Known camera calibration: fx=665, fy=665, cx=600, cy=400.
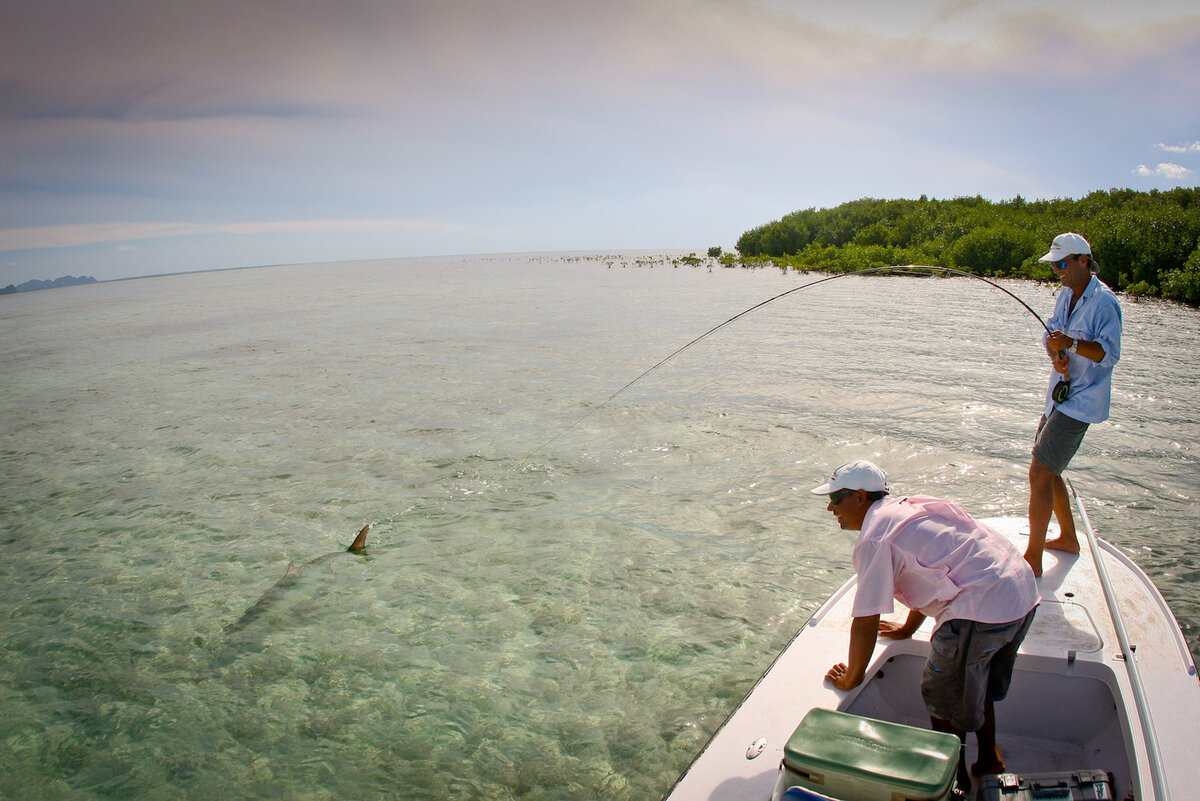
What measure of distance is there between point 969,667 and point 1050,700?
0.76 m

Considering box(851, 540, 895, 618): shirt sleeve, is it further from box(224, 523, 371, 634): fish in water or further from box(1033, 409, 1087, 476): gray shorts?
box(224, 523, 371, 634): fish in water

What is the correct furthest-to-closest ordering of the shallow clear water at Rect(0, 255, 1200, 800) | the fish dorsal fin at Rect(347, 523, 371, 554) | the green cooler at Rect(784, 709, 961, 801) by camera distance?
the fish dorsal fin at Rect(347, 523, 371, 554) → the shallow clear water at Rect(0, 255, 1200, 800) → the green cooler at Rect(784, 709, 961, 801)

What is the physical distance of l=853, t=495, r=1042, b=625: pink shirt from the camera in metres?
2.75

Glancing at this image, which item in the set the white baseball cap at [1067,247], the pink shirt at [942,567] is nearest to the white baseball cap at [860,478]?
the pink shirt at [942,567]

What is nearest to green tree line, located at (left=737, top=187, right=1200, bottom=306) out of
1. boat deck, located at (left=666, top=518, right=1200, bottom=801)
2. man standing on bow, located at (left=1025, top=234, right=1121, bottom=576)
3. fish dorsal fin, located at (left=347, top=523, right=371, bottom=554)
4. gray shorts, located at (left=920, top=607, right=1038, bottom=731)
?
man standing on bow, located at (left=1025, top=234, right=1121, bottom=576)

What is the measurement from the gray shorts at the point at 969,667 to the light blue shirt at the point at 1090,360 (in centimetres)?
205

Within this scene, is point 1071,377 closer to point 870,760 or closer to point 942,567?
point 942,567

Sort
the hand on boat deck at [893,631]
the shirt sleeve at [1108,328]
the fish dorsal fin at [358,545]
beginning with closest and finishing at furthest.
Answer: the hand on boat deck at [893,631], the shirt sleeve at [1108,328], the fish dorsal fin at [358,545]

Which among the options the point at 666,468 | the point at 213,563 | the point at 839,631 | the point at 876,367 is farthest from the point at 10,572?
the point at 876,367

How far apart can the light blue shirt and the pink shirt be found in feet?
6.48

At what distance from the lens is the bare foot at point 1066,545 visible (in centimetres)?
436

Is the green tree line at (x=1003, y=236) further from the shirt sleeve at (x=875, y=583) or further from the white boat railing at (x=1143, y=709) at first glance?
the shirt sleeve at (x=875, y=583)

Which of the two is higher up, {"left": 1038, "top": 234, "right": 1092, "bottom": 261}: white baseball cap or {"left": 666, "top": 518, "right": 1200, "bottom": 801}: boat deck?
{"left": 1038, "top": 234, "right": 1092, "bottom": 261}: white baseball cap

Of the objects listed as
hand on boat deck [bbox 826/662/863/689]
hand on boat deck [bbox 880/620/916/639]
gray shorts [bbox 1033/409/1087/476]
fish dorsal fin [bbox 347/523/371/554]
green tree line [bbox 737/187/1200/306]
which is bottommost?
fish dorsal fin [bbox 347/523/371/554]
